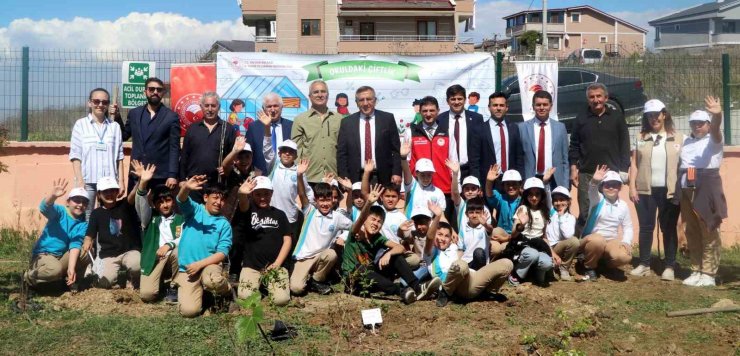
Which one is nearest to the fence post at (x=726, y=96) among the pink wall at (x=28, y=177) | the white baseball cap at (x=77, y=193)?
the pink wall at (x=28, y=177)

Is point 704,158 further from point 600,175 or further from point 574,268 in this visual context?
point 574,268

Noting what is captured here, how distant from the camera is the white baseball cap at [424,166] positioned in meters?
7.80

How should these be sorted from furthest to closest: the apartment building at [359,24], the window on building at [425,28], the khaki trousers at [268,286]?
the window on building at [425,28] → the apartment building at [359,24] → the khaki trousers at [268,286]

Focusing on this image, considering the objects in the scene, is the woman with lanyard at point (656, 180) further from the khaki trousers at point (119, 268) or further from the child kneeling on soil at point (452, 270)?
the khaki trousers at point (119, 268)

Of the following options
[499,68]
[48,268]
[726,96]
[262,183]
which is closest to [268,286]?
[262,183]

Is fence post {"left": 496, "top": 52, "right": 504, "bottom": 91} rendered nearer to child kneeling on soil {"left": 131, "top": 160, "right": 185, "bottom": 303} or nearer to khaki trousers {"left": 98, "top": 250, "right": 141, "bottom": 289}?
child kneeling on soil {"left": 131, "top": 160, "right": 185, "bottom": 303}

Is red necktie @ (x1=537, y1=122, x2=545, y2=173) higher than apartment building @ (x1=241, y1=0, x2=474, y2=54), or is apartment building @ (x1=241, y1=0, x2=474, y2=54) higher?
apartment building @ (x1=241, y1=0, x2=474, y2=54)

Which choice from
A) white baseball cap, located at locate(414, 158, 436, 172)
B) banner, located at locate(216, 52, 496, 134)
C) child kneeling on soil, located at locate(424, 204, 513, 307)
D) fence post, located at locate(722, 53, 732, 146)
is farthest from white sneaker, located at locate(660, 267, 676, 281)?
banner, located at locate(216, 52, 496, 134)

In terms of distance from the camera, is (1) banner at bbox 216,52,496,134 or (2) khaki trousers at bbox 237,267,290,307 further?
(1) banner at bbox 216,52,496,134

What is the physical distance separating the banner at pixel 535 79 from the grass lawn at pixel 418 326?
3.15 meters

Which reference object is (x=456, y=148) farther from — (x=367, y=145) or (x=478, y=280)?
(x=478, y=280)

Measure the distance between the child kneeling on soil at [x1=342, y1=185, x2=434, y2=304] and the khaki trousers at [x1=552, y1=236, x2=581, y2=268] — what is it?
173cm

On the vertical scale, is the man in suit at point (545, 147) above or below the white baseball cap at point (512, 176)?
above

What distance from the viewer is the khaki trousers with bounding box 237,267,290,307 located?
6852 millimetres
